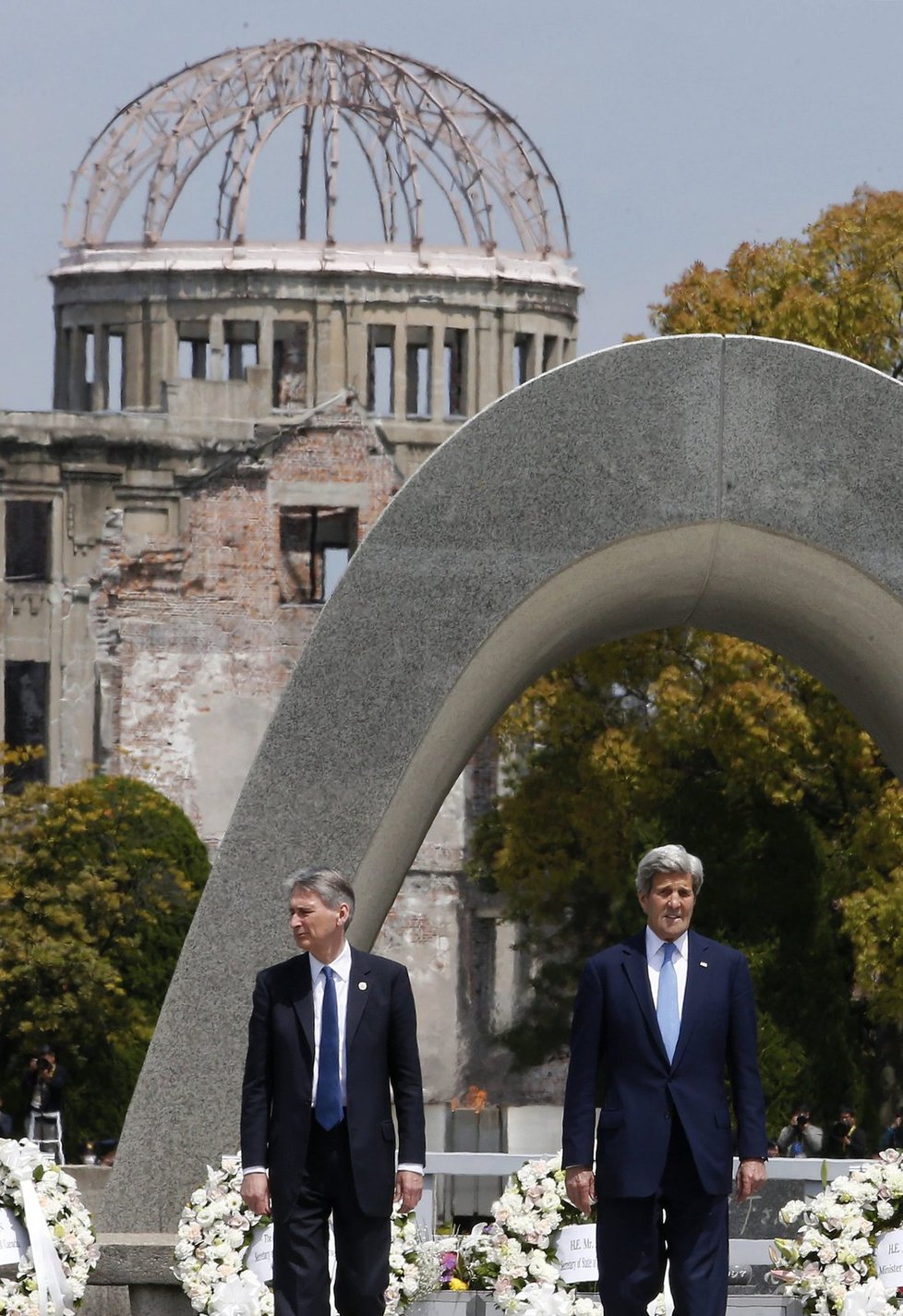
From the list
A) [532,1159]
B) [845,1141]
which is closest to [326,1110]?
[532,1159]

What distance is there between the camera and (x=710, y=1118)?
24.9 ft

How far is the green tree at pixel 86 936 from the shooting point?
3428cm

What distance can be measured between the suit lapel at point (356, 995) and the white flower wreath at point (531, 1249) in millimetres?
1945

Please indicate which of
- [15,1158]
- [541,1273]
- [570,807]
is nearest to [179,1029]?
[15,1158]

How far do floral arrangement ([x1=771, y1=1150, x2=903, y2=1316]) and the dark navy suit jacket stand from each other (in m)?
1.77

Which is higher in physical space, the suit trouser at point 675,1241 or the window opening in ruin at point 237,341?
the window opening in ruin at point 237,341

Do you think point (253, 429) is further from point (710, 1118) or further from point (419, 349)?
point (710, 1118)

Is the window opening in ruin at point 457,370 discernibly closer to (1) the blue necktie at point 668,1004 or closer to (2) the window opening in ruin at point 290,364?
(2) the window opening in ruin at point 290,364

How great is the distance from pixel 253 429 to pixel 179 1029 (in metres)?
36.7

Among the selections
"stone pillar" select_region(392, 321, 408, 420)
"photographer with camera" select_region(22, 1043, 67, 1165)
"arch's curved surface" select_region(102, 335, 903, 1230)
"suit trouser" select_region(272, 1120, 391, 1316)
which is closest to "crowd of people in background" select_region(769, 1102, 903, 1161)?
"photographer with camera" select_region(22, 1043, 67, 1165)

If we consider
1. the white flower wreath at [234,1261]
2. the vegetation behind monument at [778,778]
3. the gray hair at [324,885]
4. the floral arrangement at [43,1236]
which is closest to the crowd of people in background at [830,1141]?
the vegetation behind monument at [778,778]

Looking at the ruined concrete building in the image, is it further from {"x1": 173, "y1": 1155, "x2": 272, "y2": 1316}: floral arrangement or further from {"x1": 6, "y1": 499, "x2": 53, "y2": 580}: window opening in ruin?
{"x1": 173, "y1": 1155, "x2": 272, "y2": 1316}: floral arrangement

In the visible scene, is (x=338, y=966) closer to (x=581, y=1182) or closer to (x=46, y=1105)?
(x=581, y=1182)

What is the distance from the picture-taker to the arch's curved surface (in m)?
10.5
